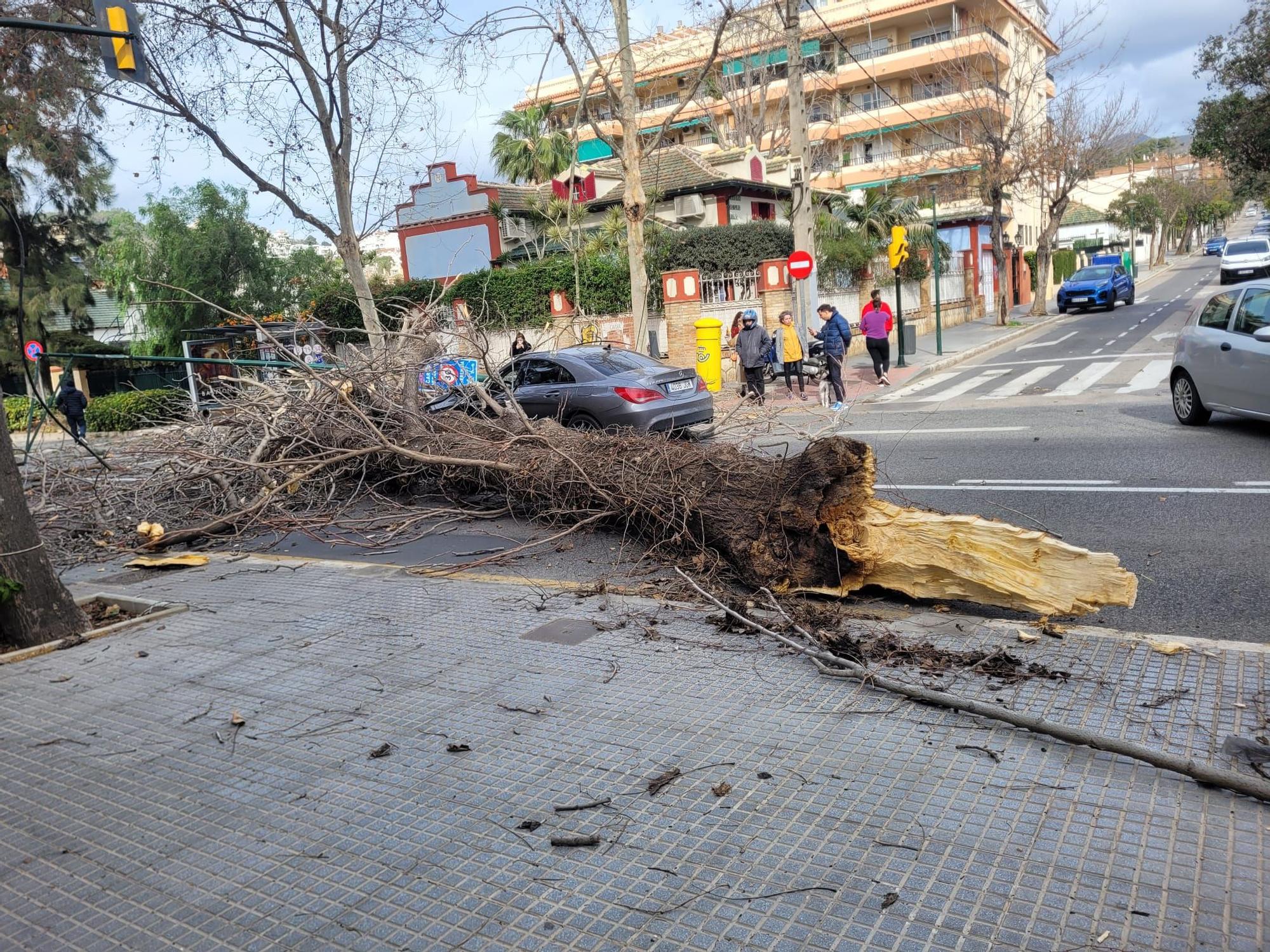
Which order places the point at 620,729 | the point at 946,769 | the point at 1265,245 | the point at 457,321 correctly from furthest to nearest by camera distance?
1. the point at 1265,245
2. the point at 457,321
3. the point at 620,729
4. the point at 946,769

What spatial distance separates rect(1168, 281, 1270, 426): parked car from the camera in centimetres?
985

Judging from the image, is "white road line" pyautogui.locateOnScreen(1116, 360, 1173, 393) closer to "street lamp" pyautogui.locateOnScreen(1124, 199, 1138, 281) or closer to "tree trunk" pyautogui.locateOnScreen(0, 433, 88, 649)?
"tree trunk" pyautogui.locateOnScreen(0, 433, 88, 649)

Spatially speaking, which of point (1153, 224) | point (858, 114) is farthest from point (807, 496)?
point (1153, 224)

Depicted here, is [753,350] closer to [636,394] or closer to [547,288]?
[636,394]

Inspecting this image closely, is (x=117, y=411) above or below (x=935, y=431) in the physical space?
above

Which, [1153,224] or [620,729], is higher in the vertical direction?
[1153,224]

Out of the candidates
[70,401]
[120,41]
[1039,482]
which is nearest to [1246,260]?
[1039,482]

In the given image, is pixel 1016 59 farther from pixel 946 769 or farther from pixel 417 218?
pixel 946 769

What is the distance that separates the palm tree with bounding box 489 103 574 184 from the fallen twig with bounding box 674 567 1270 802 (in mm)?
37970

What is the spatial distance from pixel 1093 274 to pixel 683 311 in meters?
24.4

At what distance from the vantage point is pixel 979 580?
549 centimetres

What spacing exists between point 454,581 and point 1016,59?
128 feet

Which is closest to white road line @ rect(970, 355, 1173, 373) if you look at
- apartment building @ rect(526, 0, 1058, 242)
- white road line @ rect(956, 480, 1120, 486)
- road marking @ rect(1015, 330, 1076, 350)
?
road marking @ rect(1015, 330, 1076, 350)

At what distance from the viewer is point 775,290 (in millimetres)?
23438
